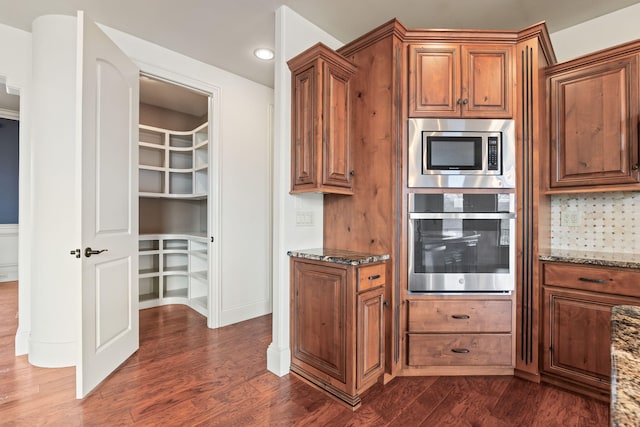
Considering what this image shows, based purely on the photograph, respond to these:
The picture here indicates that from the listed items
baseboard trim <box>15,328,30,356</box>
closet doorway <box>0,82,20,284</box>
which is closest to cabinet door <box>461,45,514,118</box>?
baseboard trim <box>15,328,30,356</box>

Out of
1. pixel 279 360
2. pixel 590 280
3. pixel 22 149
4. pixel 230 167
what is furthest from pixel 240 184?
pixel 590 280

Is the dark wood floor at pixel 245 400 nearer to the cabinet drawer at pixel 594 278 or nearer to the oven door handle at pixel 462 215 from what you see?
the cabinet drawer at pixel 594 278

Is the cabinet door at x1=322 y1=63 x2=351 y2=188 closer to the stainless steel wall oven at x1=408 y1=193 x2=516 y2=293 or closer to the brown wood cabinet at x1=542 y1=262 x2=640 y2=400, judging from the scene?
the stainless steel wall oven at x1=408 y1=193 x2=516 y2=293

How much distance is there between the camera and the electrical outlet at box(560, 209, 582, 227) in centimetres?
248

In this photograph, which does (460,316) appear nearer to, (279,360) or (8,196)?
(279,360)

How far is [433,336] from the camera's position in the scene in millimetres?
2186

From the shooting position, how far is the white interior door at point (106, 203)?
1970 mm

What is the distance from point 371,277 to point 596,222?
1.85 meters

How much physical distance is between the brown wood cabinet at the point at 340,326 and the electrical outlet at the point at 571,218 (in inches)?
63.8

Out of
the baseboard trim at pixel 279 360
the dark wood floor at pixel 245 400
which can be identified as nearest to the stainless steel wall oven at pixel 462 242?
the dark wood floor at pixel 245 400

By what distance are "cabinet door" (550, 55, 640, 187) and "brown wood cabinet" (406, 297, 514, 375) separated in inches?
41.3

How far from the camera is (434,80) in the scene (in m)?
2.21

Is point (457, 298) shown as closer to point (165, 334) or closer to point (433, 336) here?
point (433, 336)

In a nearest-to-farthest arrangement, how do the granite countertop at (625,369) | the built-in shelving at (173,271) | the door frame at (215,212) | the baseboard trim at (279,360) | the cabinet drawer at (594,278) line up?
the granite countertop at (625,369), the cabinet drawer at (594,278), the baseboard trim at (279,360), the door frame at (215,212), the built-in shelving at (173,271)
